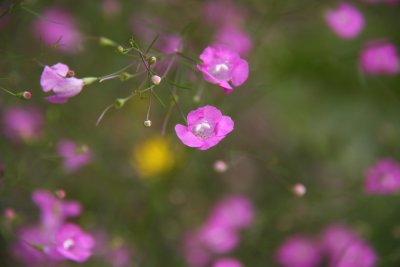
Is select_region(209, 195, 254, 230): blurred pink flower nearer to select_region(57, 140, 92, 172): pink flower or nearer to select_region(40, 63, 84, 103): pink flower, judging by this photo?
select_region(57, 140, 92, 172): pink flower

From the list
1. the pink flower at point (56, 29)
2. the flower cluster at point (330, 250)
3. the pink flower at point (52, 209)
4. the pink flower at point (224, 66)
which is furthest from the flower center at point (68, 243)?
the pink flower at point (56, 29)

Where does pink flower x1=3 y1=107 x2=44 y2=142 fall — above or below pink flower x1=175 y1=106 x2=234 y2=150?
below

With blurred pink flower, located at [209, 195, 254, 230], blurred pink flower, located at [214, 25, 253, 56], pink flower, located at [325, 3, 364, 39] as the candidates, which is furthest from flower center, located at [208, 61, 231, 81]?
blurred pink flower, located at [209, 195, 254, 230]

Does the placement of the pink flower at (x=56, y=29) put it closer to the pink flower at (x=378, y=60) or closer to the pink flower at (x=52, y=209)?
the pink flower at (x=52, y=209)

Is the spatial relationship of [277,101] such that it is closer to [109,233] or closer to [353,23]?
[353,23]

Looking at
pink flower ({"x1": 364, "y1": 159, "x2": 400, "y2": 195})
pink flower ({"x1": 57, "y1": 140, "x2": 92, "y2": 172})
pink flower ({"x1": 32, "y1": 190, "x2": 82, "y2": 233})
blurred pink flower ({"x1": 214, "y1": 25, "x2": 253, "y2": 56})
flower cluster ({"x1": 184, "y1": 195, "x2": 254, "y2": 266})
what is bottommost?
flower cluster ({"x1": 184, "y1": 195, "x2": 254, "y2": 266})

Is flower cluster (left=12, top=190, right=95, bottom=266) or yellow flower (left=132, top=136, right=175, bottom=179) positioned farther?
yellow flower (left=132, top=136, right=175, bottom=179)

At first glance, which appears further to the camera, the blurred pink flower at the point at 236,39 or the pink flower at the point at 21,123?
the blurred pink flower at the point at 236,39
